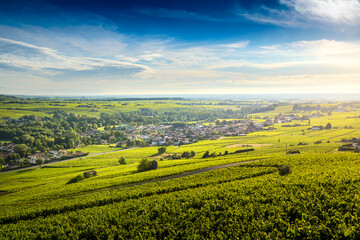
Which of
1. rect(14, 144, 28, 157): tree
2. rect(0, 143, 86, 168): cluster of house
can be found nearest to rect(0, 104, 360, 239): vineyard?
rect(0, 143, 86, 168): cluster of house

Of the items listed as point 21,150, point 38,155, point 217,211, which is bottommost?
point 38,155

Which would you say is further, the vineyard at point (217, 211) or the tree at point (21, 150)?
the tree at point (21, 150)

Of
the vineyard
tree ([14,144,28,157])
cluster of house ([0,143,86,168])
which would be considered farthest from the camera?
tree ([14,144,28,157])

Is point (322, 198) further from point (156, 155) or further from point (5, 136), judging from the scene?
point (5, 136)

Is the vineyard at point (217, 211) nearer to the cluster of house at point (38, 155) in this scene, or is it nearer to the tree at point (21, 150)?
the cluster of house at point (38, 155)

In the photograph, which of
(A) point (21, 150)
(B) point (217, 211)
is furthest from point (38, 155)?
(B) point (217, 211)

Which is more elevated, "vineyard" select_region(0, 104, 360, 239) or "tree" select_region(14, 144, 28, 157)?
"vineyard" select_region(0, 104, 360, 239)

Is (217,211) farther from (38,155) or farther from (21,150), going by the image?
(21,150)

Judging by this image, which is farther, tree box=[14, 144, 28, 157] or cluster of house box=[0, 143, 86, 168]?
tree box=[14, 144, 28, 157]

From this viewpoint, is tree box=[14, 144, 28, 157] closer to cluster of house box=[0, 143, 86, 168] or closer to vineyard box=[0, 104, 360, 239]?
cluster of house box=[0, 143, 86, 168]

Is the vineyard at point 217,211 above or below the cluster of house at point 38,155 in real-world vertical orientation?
above

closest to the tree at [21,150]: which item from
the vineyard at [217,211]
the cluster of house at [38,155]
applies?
the cluster of house at [38,155]

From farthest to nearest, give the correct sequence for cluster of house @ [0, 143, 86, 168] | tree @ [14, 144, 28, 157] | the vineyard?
tree @ [14, 144, 28, 157], cluster of house @ [0, 143, 86, 168], the vineyard
